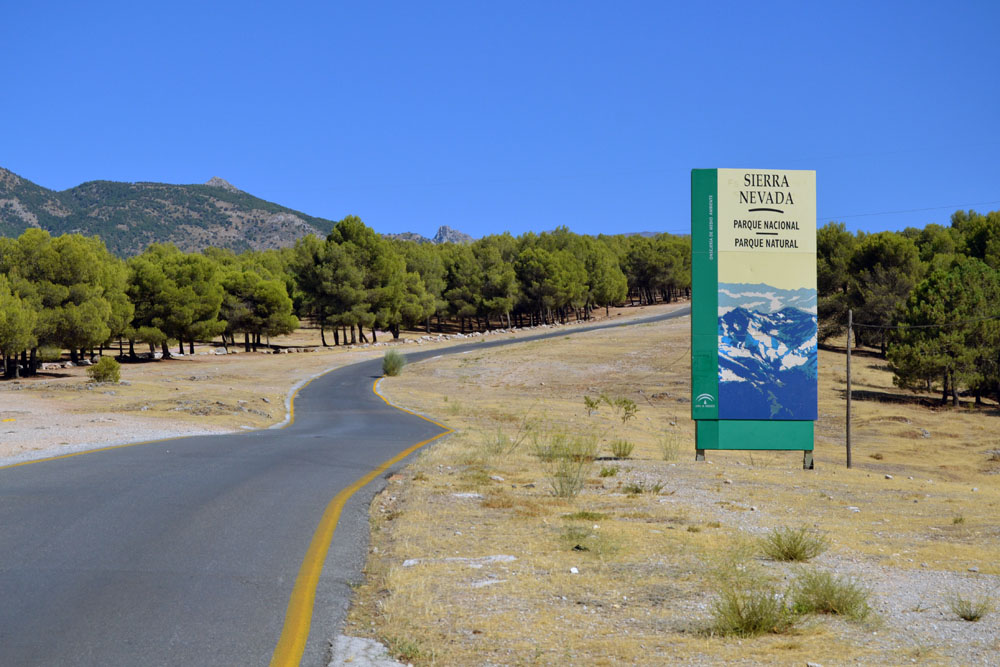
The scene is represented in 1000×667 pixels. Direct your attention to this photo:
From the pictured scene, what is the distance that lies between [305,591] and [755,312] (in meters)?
14.9

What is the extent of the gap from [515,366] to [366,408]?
25.0 meters

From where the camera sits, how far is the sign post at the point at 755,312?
62.3 feet

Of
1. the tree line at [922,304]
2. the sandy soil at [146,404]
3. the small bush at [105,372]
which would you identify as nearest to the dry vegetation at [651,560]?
the sandy soil at [146,404]

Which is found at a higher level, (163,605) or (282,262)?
(282,262)

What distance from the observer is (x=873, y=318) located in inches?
2234

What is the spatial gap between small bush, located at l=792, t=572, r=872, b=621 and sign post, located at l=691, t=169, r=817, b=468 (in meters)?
12.7

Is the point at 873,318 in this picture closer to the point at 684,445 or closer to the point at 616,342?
the point at 616,342

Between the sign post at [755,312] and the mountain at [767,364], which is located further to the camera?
the mountain at [767,364]

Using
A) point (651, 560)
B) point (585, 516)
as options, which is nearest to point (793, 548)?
point (651, 560)

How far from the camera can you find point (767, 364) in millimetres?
19328

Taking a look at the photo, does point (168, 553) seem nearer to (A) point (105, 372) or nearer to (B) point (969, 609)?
(B) point (969, 609)

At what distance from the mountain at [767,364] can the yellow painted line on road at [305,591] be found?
10.3 metres

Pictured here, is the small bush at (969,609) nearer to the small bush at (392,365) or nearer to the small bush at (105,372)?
the small bush at (105,372)

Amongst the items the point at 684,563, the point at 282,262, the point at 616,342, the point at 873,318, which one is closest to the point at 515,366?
the point at 616,342
